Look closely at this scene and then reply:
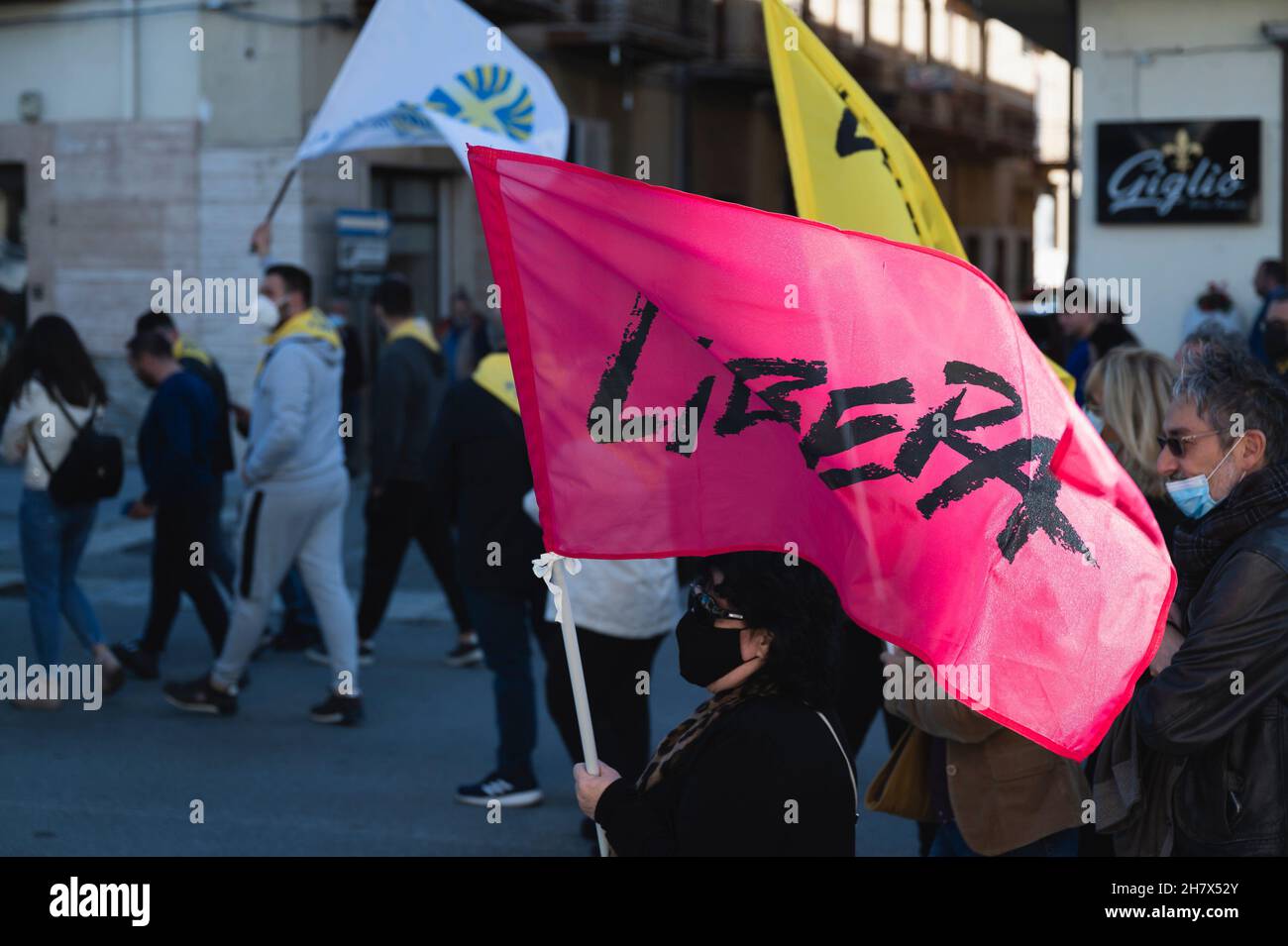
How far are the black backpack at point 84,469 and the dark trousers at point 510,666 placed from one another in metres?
2.21

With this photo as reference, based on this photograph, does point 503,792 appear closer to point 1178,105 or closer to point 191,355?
point 191,355

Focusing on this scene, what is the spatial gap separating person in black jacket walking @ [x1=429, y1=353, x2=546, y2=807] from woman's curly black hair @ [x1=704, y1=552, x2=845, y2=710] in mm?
3080

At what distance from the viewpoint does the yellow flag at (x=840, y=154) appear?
4.17 meters

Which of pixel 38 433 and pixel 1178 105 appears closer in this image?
pixel 38 433

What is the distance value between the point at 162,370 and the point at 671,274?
5353mm

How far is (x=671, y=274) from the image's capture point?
3.10 m

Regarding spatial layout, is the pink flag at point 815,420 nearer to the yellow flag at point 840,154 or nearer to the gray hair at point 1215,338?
the gray hair at point 1215,338

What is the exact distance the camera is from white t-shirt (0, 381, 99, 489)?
7473 mm

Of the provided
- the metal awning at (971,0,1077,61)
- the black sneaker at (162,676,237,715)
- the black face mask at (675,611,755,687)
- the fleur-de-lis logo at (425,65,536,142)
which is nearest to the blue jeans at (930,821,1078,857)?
the black face mask at (675,611,755,687)

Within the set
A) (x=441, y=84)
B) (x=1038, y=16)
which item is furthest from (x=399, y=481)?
(x=1038, y=16)

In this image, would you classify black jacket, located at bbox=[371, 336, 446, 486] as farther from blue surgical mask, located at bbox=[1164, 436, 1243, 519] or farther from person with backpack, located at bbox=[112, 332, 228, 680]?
blue surgical mask, located at bbox=[1164, 436, 1243, 519]

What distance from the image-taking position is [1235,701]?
10.7ft

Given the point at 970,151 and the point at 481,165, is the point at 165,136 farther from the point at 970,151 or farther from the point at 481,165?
the point at 970,151

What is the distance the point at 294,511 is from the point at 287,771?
4.00 feet
